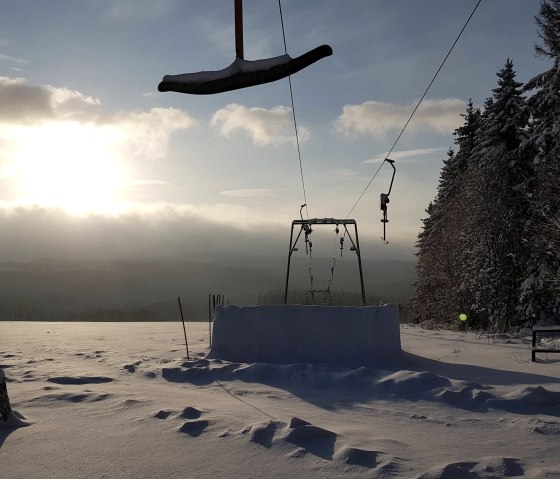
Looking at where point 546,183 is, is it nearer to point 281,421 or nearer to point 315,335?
point 315,335

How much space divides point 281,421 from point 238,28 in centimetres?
420

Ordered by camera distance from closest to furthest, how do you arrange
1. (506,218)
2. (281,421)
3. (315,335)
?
(281,421) < (315,335) < (506,218)

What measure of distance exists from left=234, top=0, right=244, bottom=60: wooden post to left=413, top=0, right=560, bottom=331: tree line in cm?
1329

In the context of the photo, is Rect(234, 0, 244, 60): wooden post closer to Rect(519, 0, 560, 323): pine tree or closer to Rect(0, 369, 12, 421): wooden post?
Rect(0, 369, 12, 421): wooden post

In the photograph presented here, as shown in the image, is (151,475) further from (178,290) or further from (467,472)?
(178,290)

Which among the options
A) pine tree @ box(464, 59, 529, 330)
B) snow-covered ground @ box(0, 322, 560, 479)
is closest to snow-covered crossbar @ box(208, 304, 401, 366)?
snow-covered ground @ box(0, 322, 560, 479)

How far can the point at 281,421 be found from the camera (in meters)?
5.38

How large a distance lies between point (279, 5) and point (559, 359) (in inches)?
369

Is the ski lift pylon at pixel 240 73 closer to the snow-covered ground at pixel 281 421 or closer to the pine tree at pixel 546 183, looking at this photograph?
the snow-covered ground at pixel 281 421

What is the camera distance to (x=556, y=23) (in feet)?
57.0

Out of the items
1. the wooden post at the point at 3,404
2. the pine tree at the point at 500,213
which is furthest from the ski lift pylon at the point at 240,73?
the pine tree at the point at 500,213

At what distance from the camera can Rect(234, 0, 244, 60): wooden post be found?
4.73 metres

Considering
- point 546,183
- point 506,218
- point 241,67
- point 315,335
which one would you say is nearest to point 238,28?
point 241,67

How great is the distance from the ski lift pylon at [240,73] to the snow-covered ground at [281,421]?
3531 millimetres
